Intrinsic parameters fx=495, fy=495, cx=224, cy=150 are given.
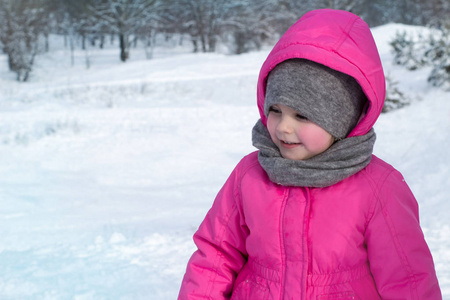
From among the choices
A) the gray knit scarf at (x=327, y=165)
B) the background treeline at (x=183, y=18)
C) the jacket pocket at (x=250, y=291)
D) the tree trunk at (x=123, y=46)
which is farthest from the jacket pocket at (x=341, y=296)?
the tree trunk at (x=123, y=46)

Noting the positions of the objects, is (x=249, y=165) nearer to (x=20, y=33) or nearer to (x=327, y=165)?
(x=327, y=165)

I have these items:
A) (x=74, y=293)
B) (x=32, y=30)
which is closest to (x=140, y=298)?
(x=74, y=293)

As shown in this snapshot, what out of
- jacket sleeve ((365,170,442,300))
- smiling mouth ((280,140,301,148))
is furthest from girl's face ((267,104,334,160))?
jacket sleeve ((365,170,442,300))

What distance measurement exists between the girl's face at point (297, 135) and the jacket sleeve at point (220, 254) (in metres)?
0.24

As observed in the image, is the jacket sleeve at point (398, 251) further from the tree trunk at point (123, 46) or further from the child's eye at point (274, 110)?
the tree trunk at point (123, 46)

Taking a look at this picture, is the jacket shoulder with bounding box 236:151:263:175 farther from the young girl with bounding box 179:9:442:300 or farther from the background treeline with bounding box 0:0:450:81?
the background treeline with bounding box 0:0:450:81

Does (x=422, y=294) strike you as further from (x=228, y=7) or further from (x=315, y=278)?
(x=228, y=7)

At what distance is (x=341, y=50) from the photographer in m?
1.47

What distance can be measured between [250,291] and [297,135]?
519 mm

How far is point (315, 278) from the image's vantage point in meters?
1.50

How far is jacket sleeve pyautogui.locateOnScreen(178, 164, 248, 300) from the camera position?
170 cm

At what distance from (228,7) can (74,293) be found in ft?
97.4

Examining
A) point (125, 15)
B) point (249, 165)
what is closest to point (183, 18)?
point (125, 15)

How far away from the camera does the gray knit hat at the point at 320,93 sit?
1.50 meters
